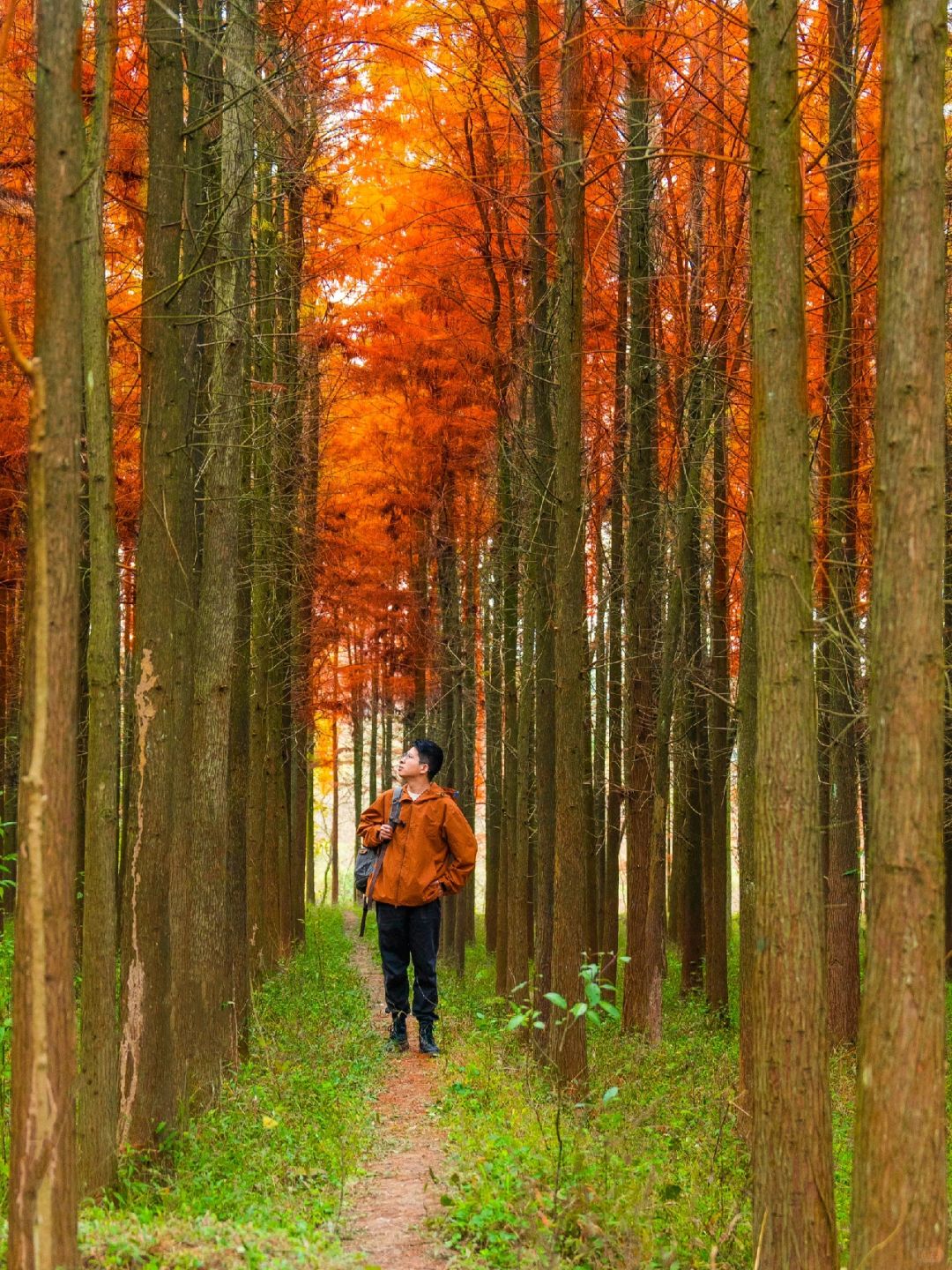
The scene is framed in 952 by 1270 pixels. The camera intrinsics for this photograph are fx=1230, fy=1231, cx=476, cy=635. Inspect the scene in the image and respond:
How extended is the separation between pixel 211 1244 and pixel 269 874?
1074 centimetres

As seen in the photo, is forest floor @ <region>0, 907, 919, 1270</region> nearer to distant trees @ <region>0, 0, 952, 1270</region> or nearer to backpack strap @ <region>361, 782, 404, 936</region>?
distant trees @ <region>0, 0, 952, 1270</region>

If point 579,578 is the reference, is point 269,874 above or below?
below

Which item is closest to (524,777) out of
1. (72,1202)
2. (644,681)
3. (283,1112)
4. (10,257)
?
(644,681)

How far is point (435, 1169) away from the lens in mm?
6730

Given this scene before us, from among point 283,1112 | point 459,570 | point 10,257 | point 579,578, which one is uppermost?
point 10,257

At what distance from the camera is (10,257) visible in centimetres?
1274

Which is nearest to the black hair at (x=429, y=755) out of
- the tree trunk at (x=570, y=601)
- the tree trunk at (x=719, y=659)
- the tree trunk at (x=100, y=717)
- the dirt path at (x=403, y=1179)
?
the tree trunk at (x=570, y=601)

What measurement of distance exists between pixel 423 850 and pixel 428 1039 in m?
1.53

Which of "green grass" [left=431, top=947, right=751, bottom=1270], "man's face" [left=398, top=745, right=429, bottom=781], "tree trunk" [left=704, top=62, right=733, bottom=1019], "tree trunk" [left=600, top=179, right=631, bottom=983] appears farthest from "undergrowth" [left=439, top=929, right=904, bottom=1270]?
"tree trunk" [left=704, top=62, right=733, bottom=1019]

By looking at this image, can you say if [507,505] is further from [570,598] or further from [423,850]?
[423,850]

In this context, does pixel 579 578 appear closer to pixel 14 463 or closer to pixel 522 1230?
pixel 522 1230

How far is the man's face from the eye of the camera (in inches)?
400

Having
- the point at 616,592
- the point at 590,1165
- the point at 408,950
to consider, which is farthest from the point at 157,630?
the point at 616,592

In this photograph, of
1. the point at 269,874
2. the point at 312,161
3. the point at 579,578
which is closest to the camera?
the point at 579,578
